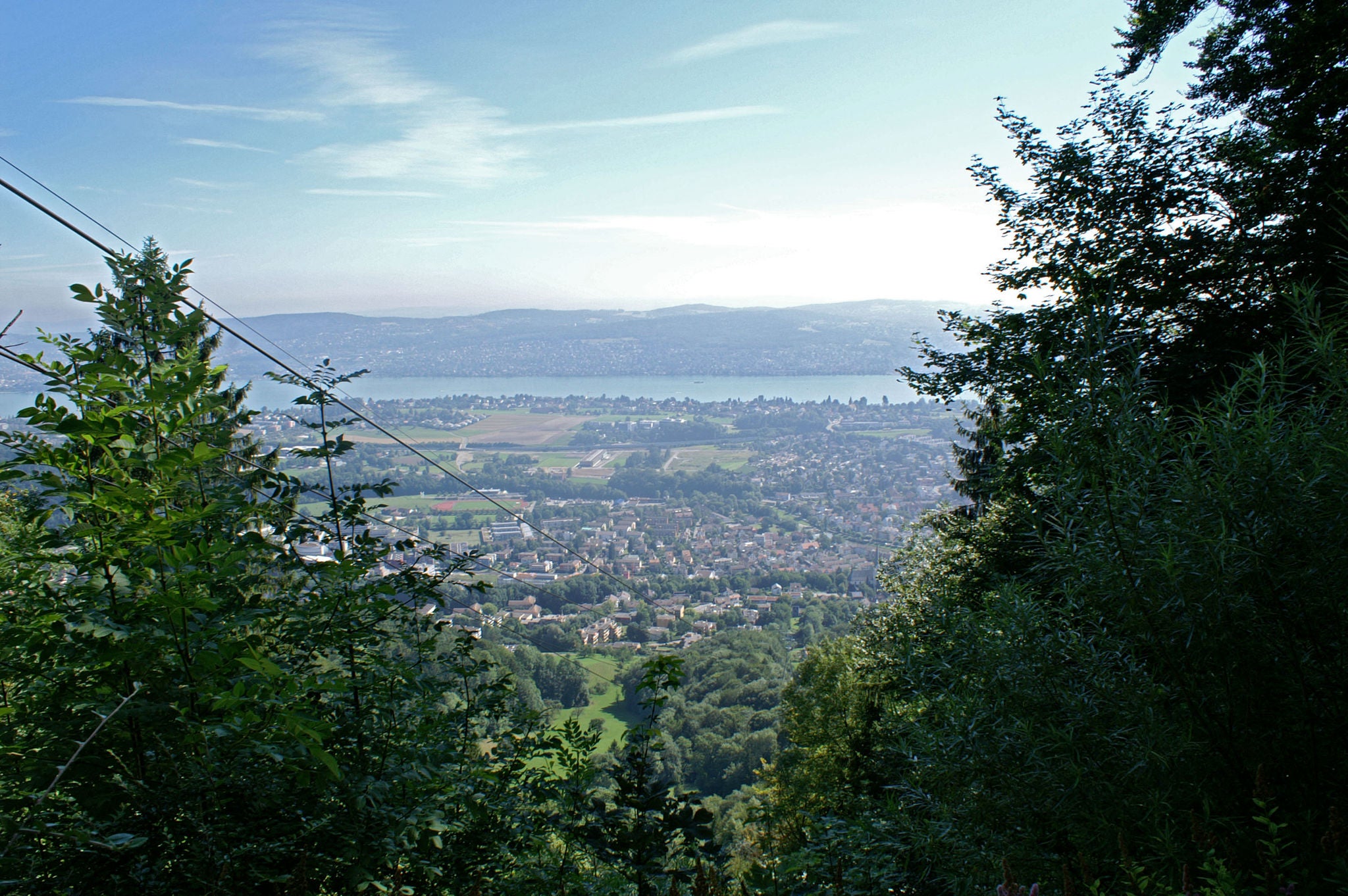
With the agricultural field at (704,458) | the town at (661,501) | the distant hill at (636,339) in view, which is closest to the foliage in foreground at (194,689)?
the town at (661,501)

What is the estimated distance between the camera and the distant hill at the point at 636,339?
1823 inches

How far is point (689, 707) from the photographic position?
1895 centimetres

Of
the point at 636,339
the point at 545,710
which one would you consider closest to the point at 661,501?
the point at 636,339

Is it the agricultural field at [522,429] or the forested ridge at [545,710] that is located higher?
the forested ridge at [545,710]

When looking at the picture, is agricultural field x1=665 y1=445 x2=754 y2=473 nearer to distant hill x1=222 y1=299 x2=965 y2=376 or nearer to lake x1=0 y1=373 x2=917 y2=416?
distant hill x1=222 y1=299 x2=965 y2=376

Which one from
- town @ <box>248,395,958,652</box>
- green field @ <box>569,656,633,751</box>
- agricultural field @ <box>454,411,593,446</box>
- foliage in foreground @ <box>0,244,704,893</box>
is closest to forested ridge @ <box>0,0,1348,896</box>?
foliage in foreground @ <box>0,244,704,893</box>

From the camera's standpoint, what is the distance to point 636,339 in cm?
9056

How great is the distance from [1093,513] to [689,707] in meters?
17.9

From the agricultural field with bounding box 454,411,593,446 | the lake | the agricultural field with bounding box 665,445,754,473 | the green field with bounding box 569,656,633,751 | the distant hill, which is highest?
the distant hill

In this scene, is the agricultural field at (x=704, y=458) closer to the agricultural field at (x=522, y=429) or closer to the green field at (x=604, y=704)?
the agricultural field at (x=522, y=429)

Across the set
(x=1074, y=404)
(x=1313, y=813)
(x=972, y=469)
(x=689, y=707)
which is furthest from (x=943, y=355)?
(x=689, y=707)

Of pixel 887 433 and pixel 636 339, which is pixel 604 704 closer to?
pixel 887 433

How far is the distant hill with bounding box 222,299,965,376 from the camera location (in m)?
46.3

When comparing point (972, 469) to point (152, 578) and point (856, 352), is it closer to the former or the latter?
point (152, 578)
